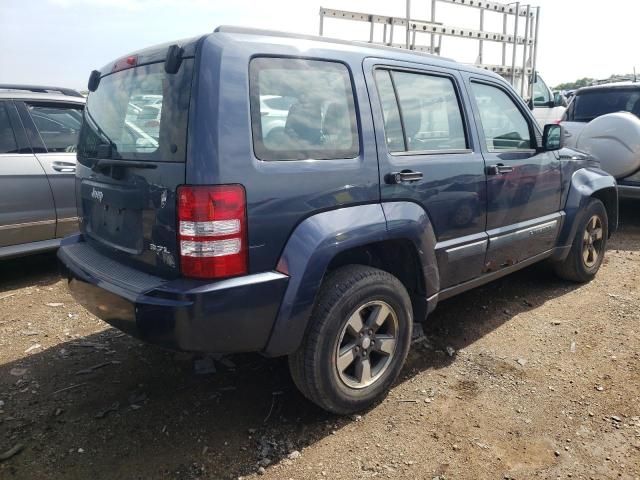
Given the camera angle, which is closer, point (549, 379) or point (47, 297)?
point (549, 379)

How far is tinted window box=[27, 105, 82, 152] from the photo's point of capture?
470cm

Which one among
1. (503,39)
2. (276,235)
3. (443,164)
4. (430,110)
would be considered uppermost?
(503,39)

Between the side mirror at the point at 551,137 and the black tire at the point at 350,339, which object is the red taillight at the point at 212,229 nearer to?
the black tire at the point at 350,339

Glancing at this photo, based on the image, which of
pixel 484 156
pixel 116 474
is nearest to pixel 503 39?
pixel 484 156

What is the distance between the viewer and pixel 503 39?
9.52m

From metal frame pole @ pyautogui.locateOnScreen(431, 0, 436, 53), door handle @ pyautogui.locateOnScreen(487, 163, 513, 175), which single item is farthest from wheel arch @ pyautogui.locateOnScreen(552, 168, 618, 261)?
metal frame pole @ pyautogui.locateOnScreen(431, 0, 436, 53)

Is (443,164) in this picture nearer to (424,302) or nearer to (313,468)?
(424,302)

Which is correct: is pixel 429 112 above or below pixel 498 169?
above

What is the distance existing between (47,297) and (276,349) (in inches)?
116

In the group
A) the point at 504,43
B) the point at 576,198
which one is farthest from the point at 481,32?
the point at 576,198

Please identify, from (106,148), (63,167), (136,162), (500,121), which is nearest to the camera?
(136,162)

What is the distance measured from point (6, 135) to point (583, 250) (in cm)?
520

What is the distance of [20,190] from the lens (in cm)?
441

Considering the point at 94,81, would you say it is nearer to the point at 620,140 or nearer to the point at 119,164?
the point at 119,164
